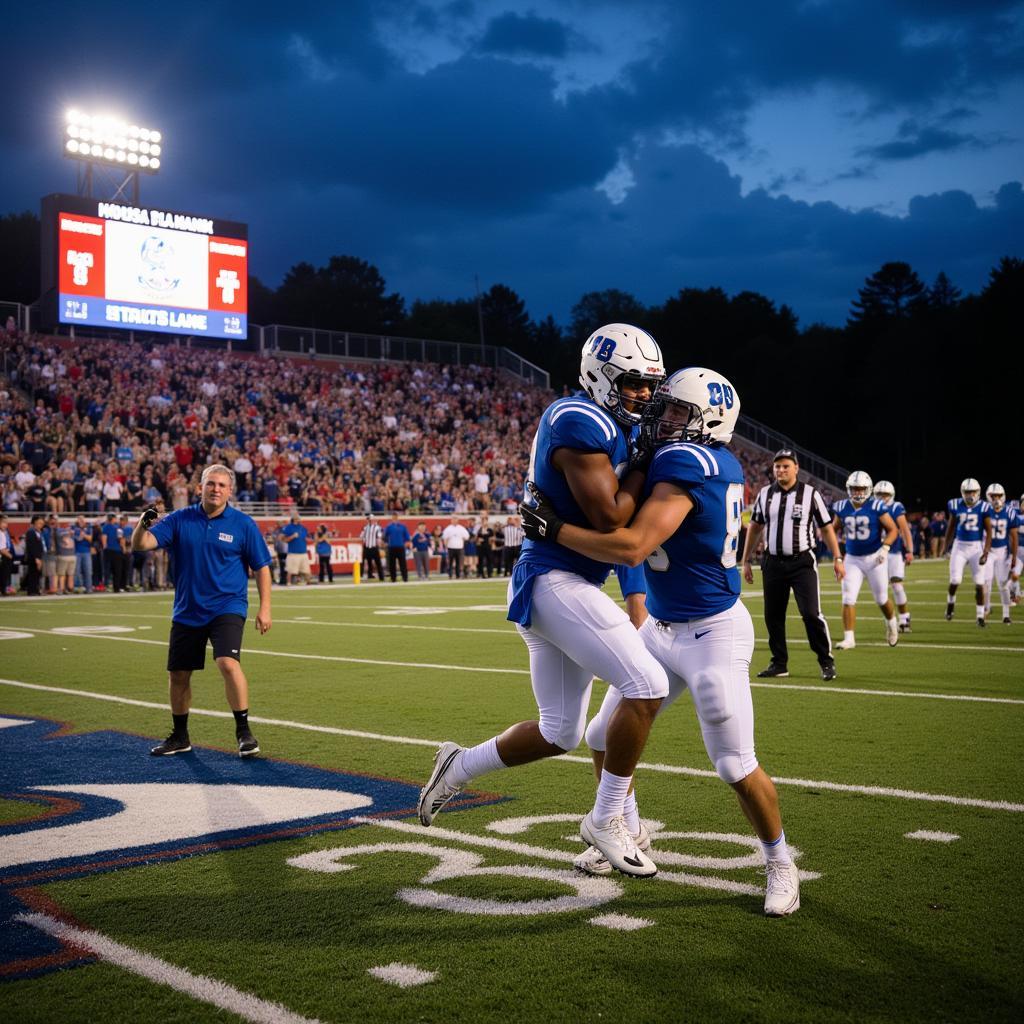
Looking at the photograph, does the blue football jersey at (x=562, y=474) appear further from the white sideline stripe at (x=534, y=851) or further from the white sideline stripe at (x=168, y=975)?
the white sideline stripe at (x=168, y=975)

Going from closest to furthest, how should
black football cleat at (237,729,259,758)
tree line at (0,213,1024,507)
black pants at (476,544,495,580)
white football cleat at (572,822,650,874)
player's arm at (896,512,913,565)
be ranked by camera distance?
white football cleat at (572,822,650,874) < black football cleat at (237,729,259,758) < player's arm at (896,512,913,565) < black pants at (476,544,495,580) < tree line at (0,213,1024,507)

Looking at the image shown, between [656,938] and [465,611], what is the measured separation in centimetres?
1428

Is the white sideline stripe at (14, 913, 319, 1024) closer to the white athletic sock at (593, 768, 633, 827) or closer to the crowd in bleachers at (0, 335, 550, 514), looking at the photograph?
the white athletic sock at (593, 768, 633, 827)

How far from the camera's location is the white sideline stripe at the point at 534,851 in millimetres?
4129

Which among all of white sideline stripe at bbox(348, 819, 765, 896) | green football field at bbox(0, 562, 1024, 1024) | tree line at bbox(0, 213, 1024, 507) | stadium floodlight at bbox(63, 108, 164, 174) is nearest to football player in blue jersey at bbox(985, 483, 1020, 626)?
green football field at bbox(0, 562, 1024, 1024)

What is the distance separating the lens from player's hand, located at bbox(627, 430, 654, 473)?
13.8ft

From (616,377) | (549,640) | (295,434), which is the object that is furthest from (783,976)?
(295,434)

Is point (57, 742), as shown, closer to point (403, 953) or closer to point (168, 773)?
point (168, 773)

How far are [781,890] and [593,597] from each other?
1185 millimetres

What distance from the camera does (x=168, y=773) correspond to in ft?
20.5

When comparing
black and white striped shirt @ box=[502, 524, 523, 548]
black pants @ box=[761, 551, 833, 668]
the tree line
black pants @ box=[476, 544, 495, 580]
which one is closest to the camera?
black pants @ box=[761, 551, 833, 668]

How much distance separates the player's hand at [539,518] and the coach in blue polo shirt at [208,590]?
324 cm

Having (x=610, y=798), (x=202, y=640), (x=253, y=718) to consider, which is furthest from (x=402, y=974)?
(x=253, y=718)

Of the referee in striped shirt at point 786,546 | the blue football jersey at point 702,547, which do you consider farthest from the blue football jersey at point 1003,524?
the blue football jersey at point 702,547
